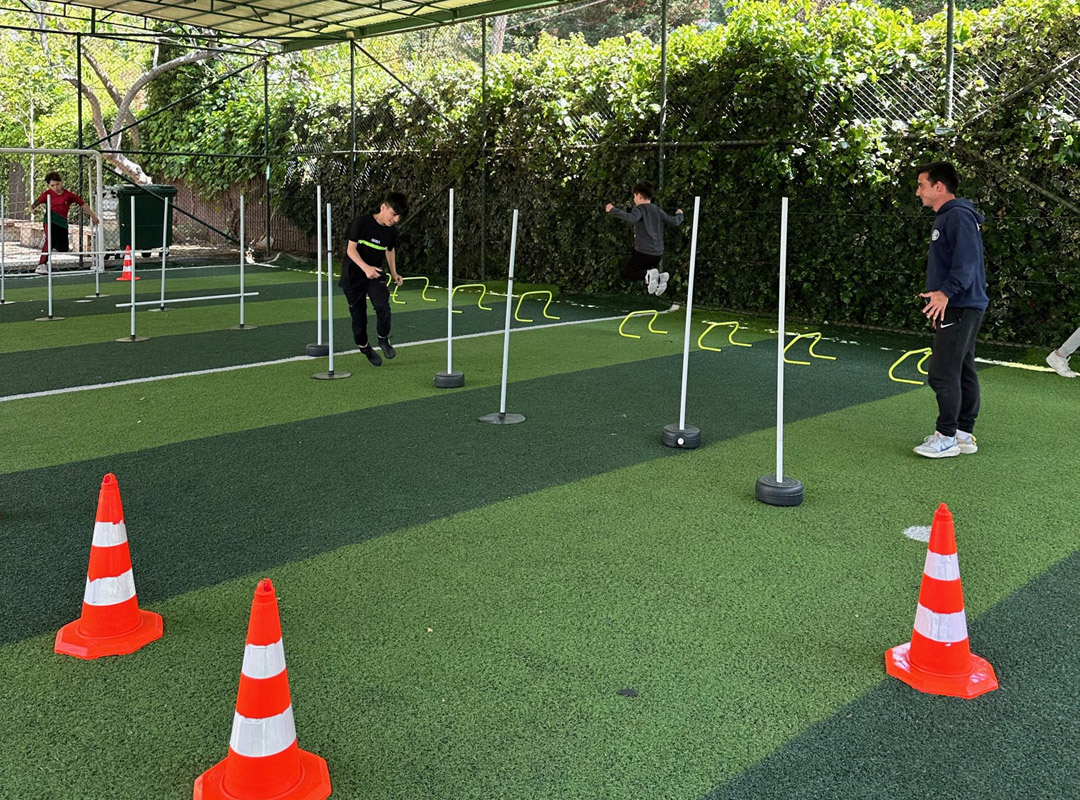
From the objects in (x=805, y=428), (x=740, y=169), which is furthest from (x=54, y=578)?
(x=740, y=169)

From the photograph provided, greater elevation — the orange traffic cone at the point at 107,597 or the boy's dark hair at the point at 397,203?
the boy's dark hair at the point at 397,203

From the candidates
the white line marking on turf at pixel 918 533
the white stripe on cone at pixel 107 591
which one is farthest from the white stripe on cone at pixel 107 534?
the white line marking on turf at pixel 918 533

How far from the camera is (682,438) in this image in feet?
20.9

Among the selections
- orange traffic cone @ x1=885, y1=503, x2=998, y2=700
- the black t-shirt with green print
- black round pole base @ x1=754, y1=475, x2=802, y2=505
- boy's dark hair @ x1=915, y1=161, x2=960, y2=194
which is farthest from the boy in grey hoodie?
orange traffic cone @ x1=885, y1=503, x2=998, y2=700

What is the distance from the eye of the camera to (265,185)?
2156 cm

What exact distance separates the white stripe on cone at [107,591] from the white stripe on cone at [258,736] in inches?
45.5

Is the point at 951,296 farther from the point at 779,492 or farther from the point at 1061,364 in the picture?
the point at 1061,364

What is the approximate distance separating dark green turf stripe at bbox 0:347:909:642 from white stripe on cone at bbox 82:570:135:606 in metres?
0.34

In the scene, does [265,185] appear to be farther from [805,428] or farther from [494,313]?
[805,428]

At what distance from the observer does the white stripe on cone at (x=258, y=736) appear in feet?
8.33

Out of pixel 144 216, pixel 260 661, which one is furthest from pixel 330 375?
pixel 144 216

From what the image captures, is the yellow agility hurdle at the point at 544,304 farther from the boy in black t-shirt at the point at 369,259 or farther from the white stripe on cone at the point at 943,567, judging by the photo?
the white stripe on cone at the point at 943,567

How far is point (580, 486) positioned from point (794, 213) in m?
7.67

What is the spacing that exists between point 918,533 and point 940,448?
156 centimetres
